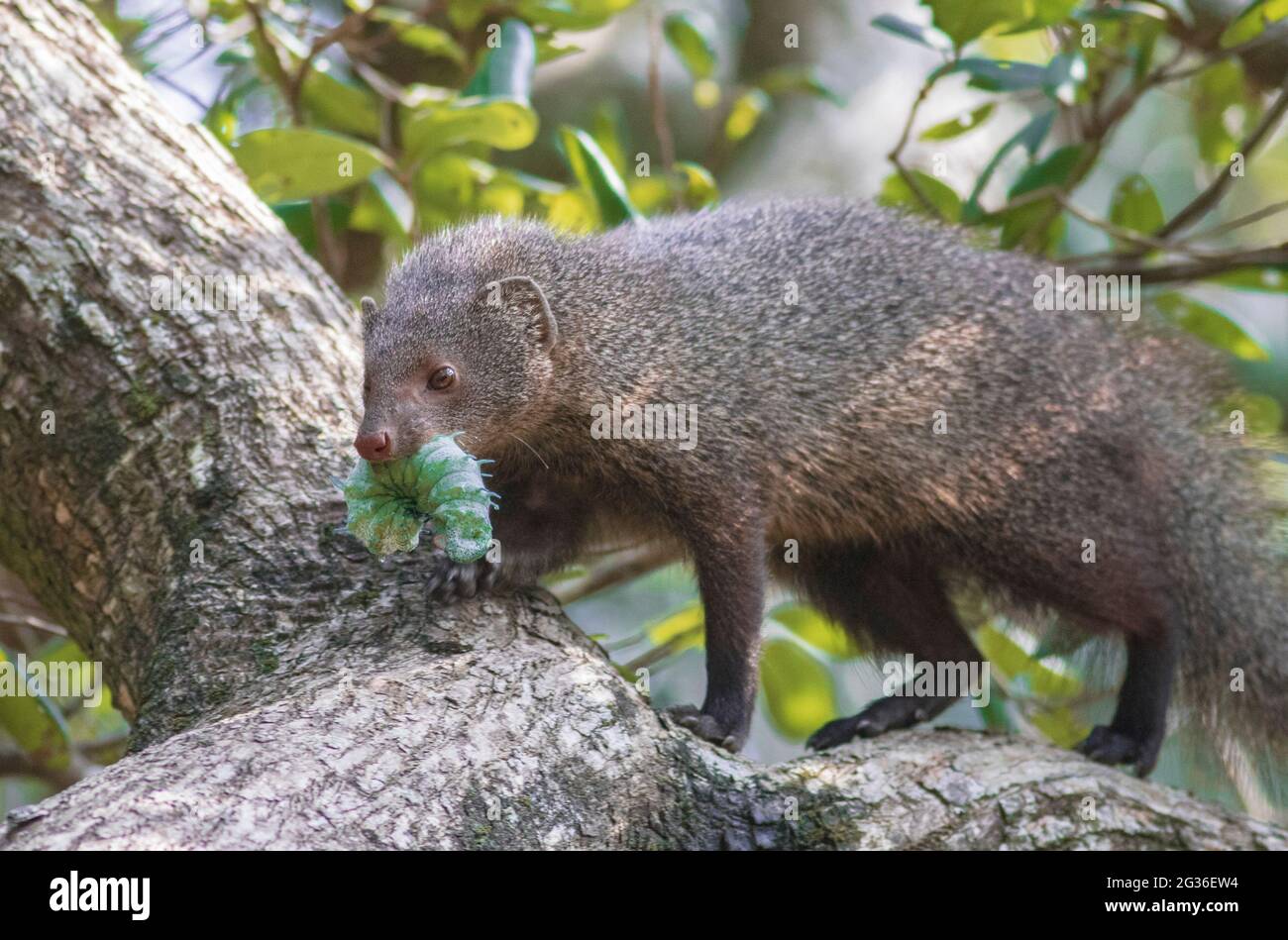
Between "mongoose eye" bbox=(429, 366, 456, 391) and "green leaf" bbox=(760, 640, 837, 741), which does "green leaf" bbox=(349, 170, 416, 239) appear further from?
"green leaf" bbox=(760, 640, 837, 741)

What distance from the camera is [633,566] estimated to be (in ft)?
16.4

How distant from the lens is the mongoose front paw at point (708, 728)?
Result: 357 cm

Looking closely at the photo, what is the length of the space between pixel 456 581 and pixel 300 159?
5.46ft

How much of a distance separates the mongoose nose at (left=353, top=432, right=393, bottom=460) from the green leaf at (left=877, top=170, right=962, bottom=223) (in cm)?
239

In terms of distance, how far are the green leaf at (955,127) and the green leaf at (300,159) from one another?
1929mm

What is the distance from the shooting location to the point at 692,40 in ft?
17.2

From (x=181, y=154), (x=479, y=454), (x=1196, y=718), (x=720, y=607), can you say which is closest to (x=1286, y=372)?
(x=1196, y=718)

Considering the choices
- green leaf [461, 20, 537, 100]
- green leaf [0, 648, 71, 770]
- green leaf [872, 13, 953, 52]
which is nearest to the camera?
green leaf [0, 648, 71, 770]

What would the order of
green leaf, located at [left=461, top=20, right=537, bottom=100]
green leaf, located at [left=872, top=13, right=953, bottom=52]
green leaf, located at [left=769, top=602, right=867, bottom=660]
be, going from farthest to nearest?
green leaf, located at [left=769, top=602, right=867, bottom=660], green leaf, located at [left=872, top=13, right=953, bottom=52], green leaf, located at [left=461, top=20, right=537, bottom=100]

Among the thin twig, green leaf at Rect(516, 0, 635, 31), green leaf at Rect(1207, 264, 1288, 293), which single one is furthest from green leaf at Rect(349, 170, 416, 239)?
green leaf at Rect(1207, 264, 1288, 293)

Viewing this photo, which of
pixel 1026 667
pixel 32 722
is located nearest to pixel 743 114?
pixel 1026 667

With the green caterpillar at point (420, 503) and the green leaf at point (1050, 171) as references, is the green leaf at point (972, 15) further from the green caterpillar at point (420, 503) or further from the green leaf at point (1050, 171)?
the green caterpillar at point (420, 503)

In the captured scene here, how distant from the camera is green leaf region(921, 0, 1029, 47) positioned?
4.16 m

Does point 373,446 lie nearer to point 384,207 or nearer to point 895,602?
point 384,207
